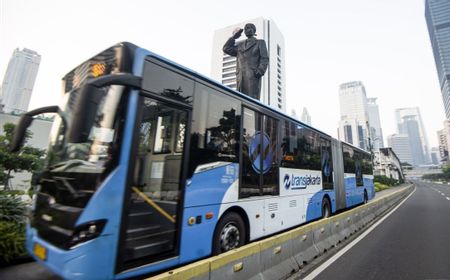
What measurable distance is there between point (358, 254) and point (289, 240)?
2483 millimetres

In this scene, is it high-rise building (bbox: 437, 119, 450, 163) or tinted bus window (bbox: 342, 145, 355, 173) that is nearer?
tinted bus window (bbox: 342, 145, 355, 173)

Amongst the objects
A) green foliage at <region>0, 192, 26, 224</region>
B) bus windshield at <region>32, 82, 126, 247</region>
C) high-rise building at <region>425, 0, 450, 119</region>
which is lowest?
green foliage at <region>0, 192, 26, 224</region>

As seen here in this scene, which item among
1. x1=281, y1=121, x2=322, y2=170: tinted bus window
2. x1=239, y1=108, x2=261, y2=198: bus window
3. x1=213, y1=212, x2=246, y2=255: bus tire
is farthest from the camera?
x1=281, y1=121, x2=322, y2=170: tinted bus window

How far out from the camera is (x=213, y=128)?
15.4 feet

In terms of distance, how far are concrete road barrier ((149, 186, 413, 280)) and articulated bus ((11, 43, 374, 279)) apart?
0.90 m

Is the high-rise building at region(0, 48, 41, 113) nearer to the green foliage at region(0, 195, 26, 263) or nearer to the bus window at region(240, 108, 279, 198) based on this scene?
the green foliage at region(0, 195, 26, 263)

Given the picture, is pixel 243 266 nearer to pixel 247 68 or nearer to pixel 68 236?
pixel 68 236

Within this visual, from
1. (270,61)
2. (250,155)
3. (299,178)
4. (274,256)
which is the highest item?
(270,61)

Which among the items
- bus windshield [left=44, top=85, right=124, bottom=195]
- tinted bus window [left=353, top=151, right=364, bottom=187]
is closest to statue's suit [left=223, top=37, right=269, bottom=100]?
tinted bus window [left=353, top=151, right=364, bottom=187]

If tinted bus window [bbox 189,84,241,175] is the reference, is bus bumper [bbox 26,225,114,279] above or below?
below

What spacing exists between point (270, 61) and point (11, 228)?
320 ft

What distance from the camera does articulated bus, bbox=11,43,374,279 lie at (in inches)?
116

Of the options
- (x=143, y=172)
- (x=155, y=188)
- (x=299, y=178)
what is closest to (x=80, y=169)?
(x=143, y=172)

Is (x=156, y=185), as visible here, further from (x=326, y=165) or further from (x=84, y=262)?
(x=326, y=165)
